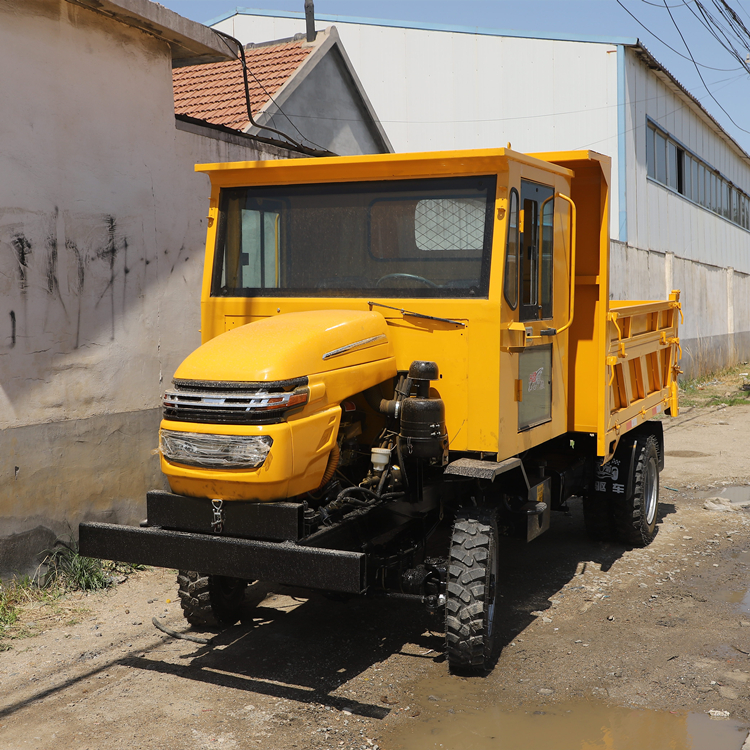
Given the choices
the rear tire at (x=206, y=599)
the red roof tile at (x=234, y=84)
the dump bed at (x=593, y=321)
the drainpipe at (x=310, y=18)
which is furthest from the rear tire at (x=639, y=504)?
the drainpipe at (x=310, y=18)

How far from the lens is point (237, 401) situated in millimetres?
4098

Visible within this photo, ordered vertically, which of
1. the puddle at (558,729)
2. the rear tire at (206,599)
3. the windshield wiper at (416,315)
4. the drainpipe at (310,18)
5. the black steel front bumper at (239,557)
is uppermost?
the drainpipe at (310,18)

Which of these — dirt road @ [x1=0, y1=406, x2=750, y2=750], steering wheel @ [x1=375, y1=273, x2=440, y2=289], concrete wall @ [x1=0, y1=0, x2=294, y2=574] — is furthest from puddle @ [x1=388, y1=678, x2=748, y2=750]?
concrete wall @ [x1=0, y1=0, x2=294, y2=574]

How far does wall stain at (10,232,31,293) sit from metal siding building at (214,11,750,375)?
1268 cm

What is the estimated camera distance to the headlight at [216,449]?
4031 mm

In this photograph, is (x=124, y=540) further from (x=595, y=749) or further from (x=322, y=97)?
(x=322, y=97)

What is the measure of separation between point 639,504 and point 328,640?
10.3 feet

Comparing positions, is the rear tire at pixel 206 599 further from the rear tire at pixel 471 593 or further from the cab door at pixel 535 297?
the cab door at pixel 535 297

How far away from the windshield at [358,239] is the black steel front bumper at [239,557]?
65.7 inches

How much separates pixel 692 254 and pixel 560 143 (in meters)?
7.44

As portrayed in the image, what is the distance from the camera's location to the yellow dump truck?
4.13 metres

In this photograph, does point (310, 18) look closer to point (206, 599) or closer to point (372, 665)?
point (206, 599)

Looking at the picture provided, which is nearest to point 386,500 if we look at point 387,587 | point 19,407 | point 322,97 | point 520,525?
point 387,587

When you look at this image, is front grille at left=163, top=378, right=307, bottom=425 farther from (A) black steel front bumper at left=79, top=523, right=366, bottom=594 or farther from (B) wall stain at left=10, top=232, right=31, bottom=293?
(B) wall stain at left=10, top=232, right=31, bottom=293
